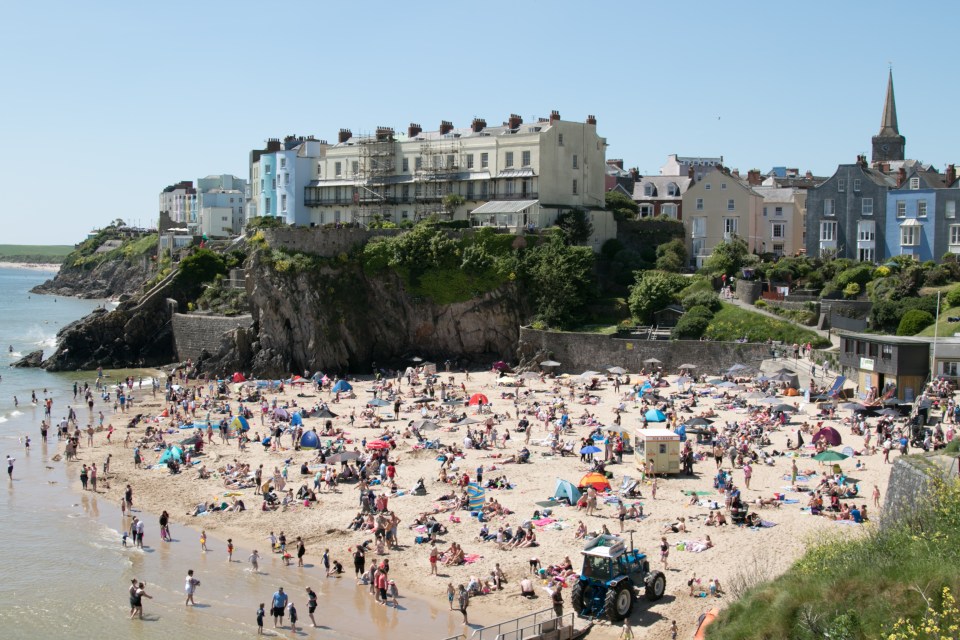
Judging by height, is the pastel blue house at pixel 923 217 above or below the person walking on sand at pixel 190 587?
above

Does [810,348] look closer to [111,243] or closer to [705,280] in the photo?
[705,280]

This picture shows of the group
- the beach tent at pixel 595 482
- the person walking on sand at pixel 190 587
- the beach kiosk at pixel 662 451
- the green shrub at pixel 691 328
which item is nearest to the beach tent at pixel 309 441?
the beach tent at pixel 595 482

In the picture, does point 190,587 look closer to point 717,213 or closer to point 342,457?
point 342,457

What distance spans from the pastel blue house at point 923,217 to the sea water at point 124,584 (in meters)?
41.1

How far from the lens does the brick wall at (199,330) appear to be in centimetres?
5309

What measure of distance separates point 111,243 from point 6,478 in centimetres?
11963

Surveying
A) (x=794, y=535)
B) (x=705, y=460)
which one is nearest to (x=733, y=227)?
(x=705, y=460)

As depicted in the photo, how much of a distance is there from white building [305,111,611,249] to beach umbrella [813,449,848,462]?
2815 centimetres

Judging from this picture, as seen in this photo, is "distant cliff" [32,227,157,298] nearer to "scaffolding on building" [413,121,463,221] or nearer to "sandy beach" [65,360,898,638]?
"scaffolding on building" [413,121,463,221]

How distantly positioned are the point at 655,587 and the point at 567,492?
21.9 ft

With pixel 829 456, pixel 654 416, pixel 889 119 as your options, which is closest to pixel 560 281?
pixel 654 416

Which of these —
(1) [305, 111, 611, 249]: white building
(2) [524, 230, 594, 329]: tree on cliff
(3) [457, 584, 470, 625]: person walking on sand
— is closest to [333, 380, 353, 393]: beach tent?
(2) [524, 230, 594, 329]: tree on cliff

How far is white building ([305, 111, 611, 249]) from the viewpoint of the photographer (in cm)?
5506

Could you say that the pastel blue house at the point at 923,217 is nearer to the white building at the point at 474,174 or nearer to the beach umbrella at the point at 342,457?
the white building at the point at 474,174
